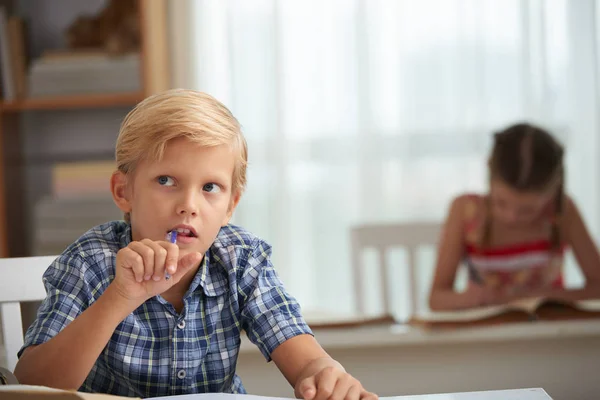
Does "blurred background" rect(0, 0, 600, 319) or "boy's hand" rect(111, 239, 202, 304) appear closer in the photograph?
"boy's hand" rect(111, 239, 202, 304)

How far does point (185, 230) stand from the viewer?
90 cm

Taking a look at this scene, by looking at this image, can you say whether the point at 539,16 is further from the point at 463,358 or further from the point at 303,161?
the point at 463,358

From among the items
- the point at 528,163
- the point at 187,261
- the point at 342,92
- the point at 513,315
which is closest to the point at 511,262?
the point at 528,163

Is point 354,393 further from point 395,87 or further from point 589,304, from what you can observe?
point 395,87

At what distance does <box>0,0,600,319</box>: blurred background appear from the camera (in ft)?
8.98

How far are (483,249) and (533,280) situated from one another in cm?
16

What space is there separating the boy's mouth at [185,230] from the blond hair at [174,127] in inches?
3.5

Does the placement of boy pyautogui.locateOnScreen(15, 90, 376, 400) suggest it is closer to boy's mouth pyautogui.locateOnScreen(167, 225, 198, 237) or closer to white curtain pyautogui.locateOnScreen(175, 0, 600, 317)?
boy's mouth pyautogui.locateOnScreen(167, 225, 198, 237)

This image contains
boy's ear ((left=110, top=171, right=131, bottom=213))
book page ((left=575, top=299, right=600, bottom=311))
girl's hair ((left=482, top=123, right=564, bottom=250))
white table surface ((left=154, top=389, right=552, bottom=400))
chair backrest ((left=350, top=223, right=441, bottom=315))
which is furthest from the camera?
chair backrest ((left=350, top=223, right=441, bottom=315))

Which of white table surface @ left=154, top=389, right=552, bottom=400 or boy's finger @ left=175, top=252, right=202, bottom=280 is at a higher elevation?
boy's finger @ left=175, top=252, right=202, bottom=280

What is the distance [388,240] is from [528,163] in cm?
45

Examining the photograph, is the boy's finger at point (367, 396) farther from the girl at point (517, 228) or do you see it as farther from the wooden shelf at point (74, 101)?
the wooden shelf at point (74, 101)

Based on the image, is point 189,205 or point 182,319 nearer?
point 189,205

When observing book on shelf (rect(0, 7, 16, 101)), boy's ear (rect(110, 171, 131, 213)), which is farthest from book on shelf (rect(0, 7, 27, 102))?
boy's ear (rect(110, 171, 131, 213))
